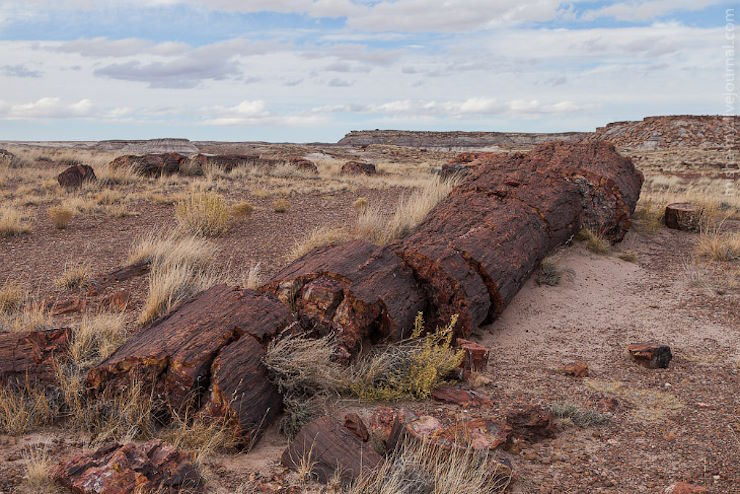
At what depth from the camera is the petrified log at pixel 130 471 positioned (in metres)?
3.30

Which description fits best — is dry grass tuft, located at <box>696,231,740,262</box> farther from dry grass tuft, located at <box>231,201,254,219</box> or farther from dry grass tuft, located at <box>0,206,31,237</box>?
dry grass tuft, located at <box>0,206,31,237</box>

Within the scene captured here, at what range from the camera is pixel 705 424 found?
4688 mm

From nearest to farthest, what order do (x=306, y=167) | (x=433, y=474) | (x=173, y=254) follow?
(x=433, y=474) < (x=173, y=254) < (x=306, y=167)

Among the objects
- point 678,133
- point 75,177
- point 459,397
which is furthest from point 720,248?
point 678,133

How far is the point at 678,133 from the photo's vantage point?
145 ft

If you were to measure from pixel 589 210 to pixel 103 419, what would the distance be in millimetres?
7980

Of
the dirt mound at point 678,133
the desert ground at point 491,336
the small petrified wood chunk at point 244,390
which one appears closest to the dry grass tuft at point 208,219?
the desert ground at point 491,336

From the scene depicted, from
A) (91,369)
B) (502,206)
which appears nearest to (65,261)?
(91,369)

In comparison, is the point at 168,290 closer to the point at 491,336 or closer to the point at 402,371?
the point at 402,371

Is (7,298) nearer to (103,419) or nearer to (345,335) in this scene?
(103,419)

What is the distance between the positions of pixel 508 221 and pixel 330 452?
4469 millimetres

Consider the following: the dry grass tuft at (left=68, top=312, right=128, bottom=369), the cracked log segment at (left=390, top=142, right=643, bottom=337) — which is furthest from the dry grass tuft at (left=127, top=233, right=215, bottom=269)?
the cracked log segment at (left=390, top=142, right=643, bottom=337)

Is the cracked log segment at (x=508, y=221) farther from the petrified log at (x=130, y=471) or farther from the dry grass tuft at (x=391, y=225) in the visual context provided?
the petrified log at (x=130, y=471)

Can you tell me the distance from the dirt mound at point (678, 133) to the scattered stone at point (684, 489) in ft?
135
